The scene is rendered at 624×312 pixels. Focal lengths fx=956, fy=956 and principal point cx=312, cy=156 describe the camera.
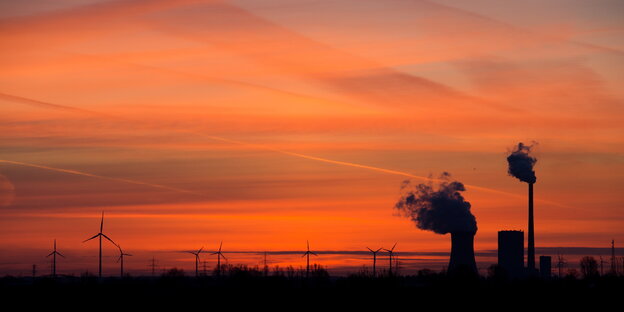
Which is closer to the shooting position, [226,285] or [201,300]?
[201,300]

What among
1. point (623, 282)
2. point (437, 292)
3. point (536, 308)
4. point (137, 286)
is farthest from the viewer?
point (623, 282)

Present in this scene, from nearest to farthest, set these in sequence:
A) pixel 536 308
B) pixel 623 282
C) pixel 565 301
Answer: pixel 536 308 < pixel 565 301 < pixel 623 282

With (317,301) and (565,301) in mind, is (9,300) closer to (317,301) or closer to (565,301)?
(317,301)

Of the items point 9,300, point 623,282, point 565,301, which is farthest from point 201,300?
point 623,282

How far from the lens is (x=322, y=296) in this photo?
145875 millimetres

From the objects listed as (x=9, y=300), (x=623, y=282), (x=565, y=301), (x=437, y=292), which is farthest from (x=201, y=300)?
(x=623, y=282)

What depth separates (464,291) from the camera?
156m

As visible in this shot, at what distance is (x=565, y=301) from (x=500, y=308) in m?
15.2

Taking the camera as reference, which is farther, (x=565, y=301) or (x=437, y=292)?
(x=437, y=292)

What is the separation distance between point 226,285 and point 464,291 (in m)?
42.5

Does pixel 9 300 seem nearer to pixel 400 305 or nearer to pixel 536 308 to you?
pixel 400 305

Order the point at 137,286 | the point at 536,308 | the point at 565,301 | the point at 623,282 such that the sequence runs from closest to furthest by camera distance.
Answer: the point at 536,308 < the point at 565,301 < the point at 137,286 < the point at 623,282

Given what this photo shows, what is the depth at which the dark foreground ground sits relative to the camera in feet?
430

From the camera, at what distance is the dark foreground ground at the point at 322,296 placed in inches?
5162
